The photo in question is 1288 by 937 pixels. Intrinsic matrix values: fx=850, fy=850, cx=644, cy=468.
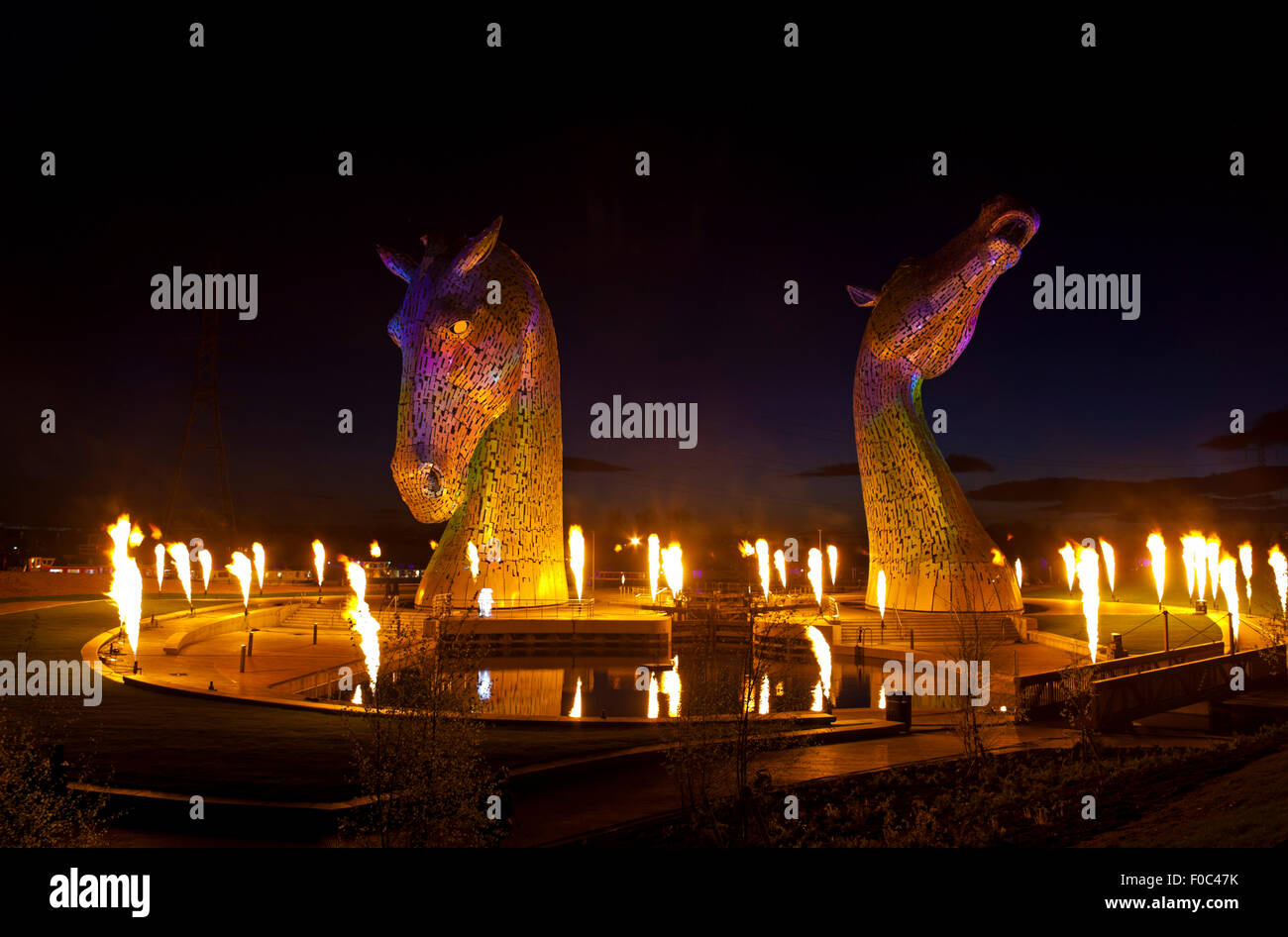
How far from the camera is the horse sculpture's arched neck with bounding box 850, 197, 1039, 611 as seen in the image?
26625mm

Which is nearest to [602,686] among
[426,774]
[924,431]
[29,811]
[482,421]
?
[482,421]

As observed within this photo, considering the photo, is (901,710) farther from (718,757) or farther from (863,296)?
(863,296)

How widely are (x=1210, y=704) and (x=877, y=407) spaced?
15181mm

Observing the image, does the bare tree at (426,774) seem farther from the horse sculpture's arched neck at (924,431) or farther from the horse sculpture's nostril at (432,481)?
the horse sculpture's arched neck at (924,431)

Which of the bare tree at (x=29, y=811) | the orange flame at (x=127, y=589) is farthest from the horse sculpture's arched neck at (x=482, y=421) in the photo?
the bare tree at (x=29, y=811)

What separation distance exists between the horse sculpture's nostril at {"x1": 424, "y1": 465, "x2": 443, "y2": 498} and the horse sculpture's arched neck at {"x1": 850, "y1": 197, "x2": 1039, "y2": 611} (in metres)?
14.7

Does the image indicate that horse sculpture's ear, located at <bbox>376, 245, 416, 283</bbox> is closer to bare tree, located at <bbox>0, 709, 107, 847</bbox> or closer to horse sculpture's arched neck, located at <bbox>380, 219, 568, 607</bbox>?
horse sculpture's arched neck, located at <bbox>380, 219, 568, 607</bbox>

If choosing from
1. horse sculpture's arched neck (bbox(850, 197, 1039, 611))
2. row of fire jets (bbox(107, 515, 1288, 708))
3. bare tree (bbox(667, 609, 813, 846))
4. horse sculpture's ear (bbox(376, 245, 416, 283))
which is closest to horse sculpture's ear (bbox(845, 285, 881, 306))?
horse sculpture's arched neck (bbox(850, 197, 1039, 611))

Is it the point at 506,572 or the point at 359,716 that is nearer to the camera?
the point at 359,716

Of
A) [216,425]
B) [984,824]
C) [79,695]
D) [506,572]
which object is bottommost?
[984,824]

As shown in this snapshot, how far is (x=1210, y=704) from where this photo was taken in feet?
53.1

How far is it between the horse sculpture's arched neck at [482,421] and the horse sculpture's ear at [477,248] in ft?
0.10
